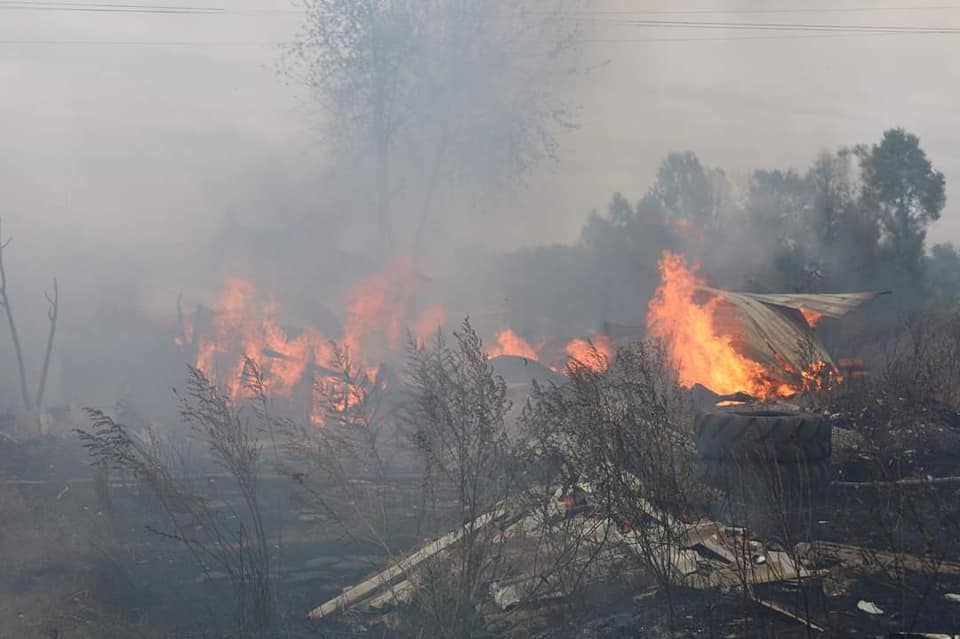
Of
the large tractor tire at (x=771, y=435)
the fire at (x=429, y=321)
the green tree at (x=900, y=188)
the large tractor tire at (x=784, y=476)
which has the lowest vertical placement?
the large tractor tire at (x=784, y=476)

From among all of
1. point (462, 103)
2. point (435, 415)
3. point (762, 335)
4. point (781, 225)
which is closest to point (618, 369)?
point (435, 415)

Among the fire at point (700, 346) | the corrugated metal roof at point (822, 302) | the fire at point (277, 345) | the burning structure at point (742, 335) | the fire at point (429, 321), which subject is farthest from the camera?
the fire at point (429, 321)

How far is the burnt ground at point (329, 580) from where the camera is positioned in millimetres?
5270

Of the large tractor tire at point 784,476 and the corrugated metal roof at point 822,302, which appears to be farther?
the corrugated metal roof at point 822,302

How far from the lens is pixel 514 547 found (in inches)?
312

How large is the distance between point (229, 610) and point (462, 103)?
23.9 meters

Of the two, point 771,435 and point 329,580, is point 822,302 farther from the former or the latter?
point 329,580

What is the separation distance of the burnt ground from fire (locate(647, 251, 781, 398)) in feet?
18.6

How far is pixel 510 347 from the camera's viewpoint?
2448 centimetres

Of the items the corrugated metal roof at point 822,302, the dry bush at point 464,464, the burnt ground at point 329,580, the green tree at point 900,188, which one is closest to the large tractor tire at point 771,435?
the burnt ground at point 329,580

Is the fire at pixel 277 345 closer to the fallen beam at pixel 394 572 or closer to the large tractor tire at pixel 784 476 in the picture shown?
the large tractor tire at pixel 784 476

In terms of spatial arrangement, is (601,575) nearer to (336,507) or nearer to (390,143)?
(336,507)

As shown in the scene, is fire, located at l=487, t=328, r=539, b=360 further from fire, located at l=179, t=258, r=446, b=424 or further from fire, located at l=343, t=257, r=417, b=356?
fire, located at l=343, t=257, r=417, b=356

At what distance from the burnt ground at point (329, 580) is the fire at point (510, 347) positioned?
11.6 m
